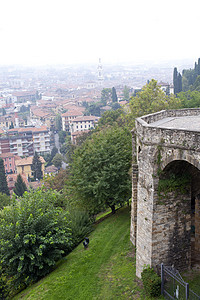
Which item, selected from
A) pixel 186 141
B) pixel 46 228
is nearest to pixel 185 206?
pixel 186 141

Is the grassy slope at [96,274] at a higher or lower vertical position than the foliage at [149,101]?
lower

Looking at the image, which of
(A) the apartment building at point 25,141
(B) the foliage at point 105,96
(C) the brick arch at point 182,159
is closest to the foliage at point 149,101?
(C) the brick arch at point 182,159

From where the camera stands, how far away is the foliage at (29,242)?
17.8m

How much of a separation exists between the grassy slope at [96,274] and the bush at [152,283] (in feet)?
2.62

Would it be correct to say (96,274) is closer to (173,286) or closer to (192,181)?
(173,286)

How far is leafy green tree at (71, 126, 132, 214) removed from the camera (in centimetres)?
2338

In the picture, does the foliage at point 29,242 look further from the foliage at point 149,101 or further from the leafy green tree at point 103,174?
the foliage at point 149,101

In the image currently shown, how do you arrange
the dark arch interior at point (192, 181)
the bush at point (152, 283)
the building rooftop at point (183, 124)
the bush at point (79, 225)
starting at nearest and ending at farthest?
the dark arch interior at point (192, 181) < the bush at point (152, 283) < the building rooftop at point (183, 124) < the bush at point (79, 225)

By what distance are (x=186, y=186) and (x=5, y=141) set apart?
4152 inches

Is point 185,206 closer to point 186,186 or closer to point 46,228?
point 186,186

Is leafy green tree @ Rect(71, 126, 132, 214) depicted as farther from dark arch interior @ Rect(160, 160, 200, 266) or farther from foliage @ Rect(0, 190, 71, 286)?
dark arch interior @ Rect(160, 160, 200, 266)

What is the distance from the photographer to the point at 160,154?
13.0 meters

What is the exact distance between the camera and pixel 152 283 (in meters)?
13.3

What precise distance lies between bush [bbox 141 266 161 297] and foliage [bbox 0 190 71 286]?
628 centimetres
